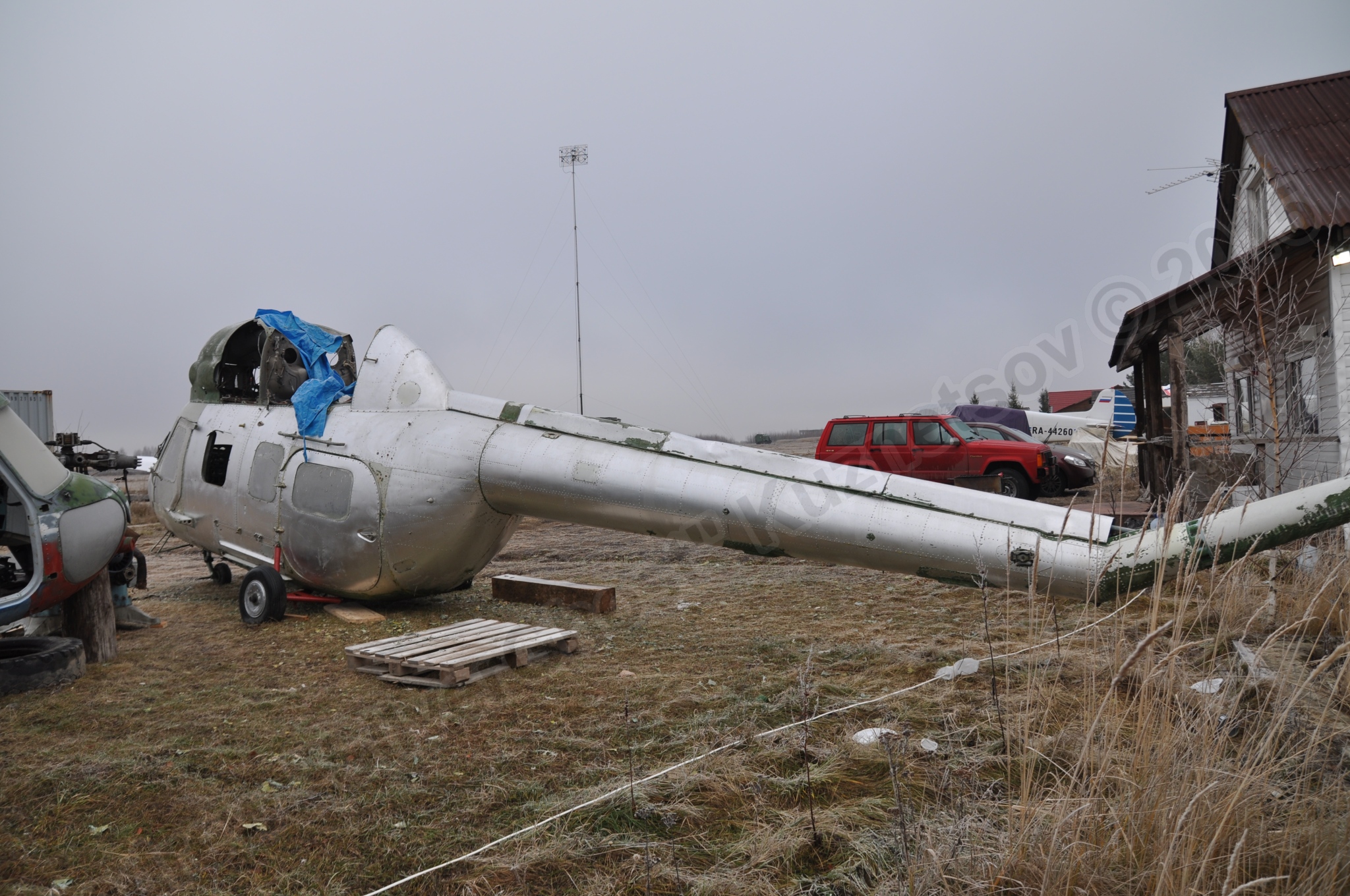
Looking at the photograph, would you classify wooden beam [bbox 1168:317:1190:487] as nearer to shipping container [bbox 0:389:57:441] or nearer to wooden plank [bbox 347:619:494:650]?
wooden plank [bbox 347:619:494:650]

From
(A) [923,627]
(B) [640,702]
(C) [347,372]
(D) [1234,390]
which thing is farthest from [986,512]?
(D) [1234,390]

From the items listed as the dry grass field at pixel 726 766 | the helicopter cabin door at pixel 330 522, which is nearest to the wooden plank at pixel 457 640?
the dry grass field at pixel 726 766

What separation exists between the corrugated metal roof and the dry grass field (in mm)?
6203

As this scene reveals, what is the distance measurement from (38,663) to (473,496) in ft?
11.9

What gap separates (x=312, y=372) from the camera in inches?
350

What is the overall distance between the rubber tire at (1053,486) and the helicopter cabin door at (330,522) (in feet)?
46.9

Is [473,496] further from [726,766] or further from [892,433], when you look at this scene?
[892,433]

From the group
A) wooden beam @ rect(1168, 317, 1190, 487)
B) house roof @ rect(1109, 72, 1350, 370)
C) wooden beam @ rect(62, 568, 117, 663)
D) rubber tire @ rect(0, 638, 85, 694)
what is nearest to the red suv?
house roof @ rect(1109, 72, 1350, 370)

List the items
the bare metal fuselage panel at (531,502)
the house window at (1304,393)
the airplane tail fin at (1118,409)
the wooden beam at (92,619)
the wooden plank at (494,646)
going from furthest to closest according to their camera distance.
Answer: the airplane tail fin at (1118,409), the house window at (1304,393), the wooden beam at (92,619), the wooden plank at (494,646), the bare metal fuselage panel at (531,502)

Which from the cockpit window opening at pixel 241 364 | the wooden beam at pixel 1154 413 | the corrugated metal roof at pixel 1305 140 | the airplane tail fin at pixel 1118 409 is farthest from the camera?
the airplane tail fin at pixel 1118 409

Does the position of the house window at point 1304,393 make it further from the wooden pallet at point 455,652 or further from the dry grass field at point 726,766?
the wooden pallet at point 455,652

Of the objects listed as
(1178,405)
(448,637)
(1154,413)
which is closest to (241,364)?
(448,637)

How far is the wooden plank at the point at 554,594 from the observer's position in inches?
340

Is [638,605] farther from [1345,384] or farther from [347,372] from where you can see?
[1345,384]
